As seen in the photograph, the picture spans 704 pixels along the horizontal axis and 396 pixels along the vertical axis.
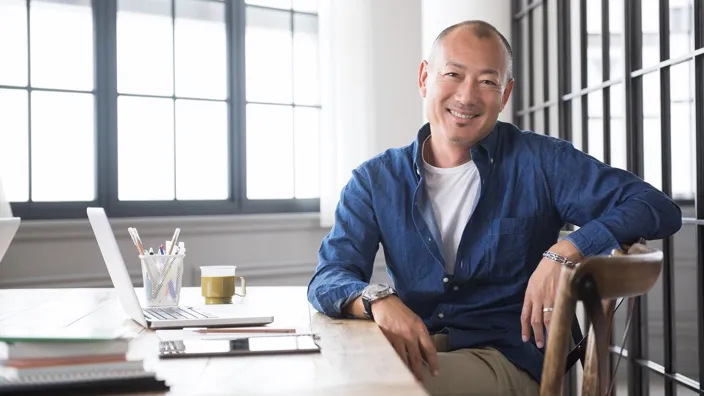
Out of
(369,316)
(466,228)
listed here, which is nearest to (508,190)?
(466,228)

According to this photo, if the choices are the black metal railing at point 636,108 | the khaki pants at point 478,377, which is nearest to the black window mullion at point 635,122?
the black metal railing at point 636,108

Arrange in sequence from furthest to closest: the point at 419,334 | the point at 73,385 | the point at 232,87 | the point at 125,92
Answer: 1. the point at 232,87
2. the point at 125,92
3. the point at 419,334
4. the point at 73,385

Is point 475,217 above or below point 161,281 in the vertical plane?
above

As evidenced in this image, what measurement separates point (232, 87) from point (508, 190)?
2.28 m

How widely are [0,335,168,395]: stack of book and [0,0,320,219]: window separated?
265cm

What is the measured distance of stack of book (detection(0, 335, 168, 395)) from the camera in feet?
2.60

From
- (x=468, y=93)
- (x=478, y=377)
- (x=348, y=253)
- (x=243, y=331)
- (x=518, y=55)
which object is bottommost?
(x=478, y=377)

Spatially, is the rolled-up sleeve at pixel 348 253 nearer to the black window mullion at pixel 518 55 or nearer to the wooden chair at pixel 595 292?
the wooden chair at pixel 595 292

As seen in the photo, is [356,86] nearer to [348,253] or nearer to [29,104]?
[29,104]

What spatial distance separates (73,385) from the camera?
0.83m

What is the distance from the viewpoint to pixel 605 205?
1.66 m

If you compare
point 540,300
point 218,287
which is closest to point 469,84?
point 540,300

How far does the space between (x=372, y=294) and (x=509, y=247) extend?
0.43 meters

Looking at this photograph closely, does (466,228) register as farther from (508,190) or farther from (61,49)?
(61,49)
